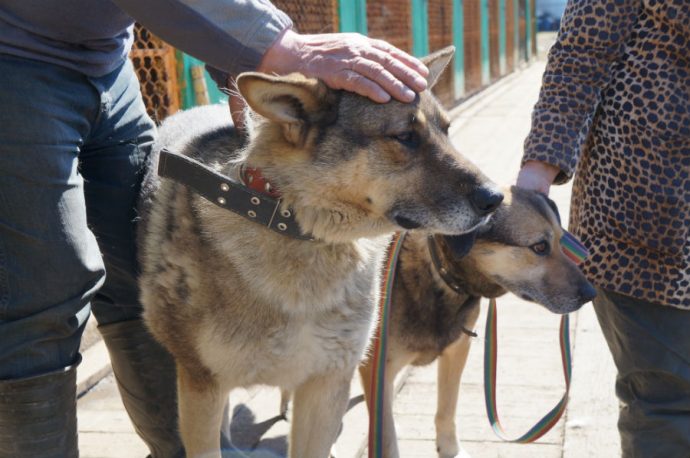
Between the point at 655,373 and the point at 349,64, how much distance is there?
4.68 ft

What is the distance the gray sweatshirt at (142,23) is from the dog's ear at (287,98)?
0.10 metres

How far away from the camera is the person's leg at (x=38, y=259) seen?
212cm

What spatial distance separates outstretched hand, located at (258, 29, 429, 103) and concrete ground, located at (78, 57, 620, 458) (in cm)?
175

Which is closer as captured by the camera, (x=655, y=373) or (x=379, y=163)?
(x=379, y=163)

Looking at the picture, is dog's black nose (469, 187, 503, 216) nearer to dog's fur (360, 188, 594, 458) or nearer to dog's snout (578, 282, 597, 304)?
dog's fur (360, 188, 594, 458)

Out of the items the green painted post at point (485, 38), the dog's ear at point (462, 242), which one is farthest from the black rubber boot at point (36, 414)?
the green painted post at point (485, 38)

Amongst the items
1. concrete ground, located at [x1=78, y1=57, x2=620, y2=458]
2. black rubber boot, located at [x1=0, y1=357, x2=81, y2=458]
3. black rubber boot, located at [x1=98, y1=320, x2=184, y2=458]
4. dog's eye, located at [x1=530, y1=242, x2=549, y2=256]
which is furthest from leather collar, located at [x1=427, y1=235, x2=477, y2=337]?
black rubber boot, located at [x1=0, y1=357, x2=81, y2=458]

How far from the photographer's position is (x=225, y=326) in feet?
8.22

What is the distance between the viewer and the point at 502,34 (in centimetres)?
2205

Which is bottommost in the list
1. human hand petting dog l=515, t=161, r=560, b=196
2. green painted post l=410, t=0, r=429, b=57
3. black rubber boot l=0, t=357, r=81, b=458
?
green painted post l=410, t=0, r=429, b=57

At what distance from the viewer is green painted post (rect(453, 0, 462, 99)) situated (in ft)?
49.0

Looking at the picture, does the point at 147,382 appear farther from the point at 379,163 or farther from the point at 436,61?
the point at 436,61

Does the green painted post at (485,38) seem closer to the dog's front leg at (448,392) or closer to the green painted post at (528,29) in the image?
the green painted post at (528,29)

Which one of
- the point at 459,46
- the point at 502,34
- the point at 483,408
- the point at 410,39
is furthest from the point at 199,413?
the point at 502,34
